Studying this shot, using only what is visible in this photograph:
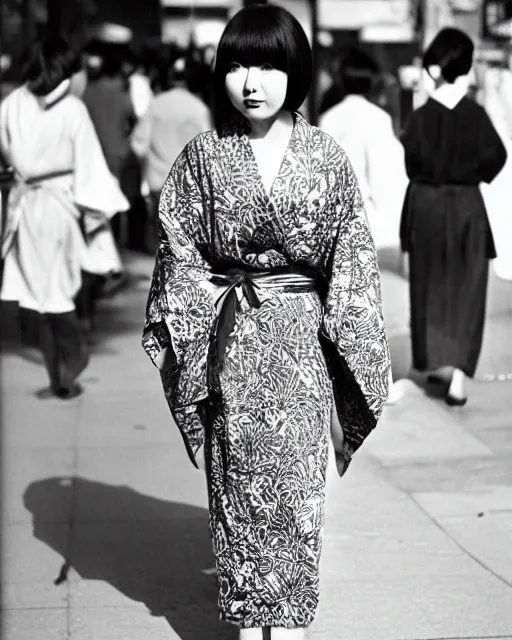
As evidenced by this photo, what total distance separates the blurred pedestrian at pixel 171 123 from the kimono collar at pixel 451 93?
4.13m

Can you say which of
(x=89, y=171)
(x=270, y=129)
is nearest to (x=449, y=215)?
(x=89, y=171)

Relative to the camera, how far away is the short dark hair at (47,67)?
7754 millimetres

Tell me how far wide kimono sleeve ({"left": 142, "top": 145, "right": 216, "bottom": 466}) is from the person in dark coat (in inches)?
151

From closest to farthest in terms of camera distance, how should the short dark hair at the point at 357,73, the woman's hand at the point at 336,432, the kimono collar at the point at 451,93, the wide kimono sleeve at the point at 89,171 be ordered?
the woman's hand at the point at 336,432 → the wide kimono sleeve at the point at 89,171 → the kimono collar at the point at 451,93 → the short dark hair at the point at 357,73

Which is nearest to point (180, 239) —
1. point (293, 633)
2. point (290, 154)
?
point (290, 154)

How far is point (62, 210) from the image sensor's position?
8008 mm

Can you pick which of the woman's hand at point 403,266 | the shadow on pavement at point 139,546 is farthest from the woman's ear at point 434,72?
the woman's hand at point 403,266

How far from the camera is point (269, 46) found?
13.0 ft

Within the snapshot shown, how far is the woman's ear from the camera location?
25.7 feet

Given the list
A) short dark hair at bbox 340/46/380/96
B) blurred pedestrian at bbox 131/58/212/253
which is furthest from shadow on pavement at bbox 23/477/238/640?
blurred pedestrian at bbox 131/58/212/253

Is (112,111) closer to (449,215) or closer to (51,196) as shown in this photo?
(51,196)

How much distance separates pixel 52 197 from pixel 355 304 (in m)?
4.14

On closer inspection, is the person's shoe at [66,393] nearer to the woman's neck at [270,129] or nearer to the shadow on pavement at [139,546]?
the shadow on pavement at [139,546]

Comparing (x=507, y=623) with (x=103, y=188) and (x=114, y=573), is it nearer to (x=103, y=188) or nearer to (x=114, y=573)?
(x=114, y=573)
